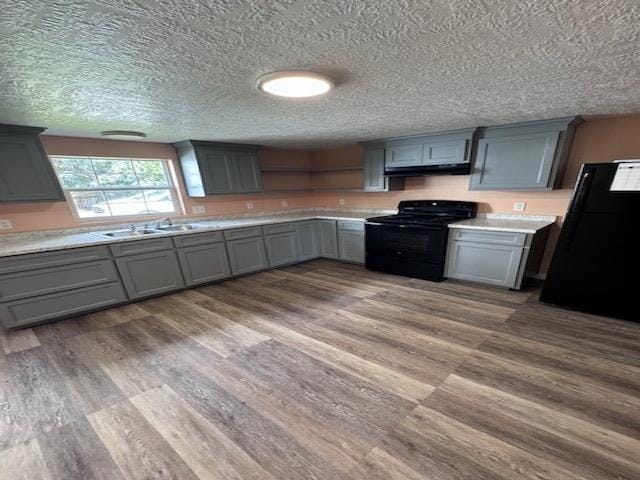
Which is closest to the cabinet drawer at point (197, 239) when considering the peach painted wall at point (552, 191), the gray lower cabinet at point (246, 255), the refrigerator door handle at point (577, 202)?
the gray lower cabinet at point (246, 255)

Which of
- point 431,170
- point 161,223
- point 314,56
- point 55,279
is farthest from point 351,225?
point 55,279

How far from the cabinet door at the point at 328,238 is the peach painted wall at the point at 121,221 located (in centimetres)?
98

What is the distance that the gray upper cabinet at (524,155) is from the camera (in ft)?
9.11

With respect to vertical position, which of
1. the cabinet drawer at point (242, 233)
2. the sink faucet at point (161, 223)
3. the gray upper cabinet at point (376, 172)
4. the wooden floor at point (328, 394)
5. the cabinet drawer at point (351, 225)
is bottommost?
the wooden floor at point (328, 394)

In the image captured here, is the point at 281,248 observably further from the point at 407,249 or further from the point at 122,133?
the point at 122,133

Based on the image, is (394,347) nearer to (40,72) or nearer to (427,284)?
(427,284)

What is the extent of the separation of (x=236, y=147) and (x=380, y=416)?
388cm

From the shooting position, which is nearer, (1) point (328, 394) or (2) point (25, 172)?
Result: (1) point (328, 394)

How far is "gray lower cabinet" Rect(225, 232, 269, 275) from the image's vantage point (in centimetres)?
385

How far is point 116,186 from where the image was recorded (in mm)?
3453

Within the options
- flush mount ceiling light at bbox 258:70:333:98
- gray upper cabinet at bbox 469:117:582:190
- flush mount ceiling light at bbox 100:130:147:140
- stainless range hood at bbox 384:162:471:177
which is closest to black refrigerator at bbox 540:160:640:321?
gray upper cabinet at bbox 469:117:582:190

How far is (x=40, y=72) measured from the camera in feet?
4.54

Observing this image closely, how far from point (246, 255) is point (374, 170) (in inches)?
95.5

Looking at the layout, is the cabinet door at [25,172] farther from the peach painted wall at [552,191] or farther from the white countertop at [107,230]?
the peach painted wall at [552,191]
